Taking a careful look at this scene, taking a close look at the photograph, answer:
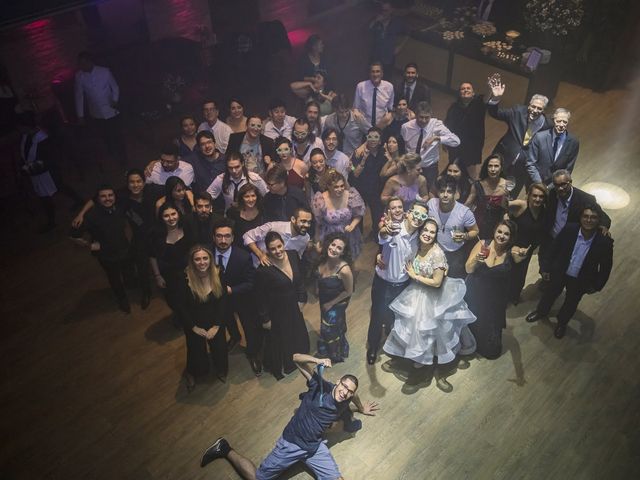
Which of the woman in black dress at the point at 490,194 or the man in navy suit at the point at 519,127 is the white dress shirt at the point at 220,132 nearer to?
the woman in black dress at the point at 490,194

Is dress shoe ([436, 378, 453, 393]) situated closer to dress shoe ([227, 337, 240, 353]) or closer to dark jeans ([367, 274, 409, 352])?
dark jeans ([367, 274, 409, 352])

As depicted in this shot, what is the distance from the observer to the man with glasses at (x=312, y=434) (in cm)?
442

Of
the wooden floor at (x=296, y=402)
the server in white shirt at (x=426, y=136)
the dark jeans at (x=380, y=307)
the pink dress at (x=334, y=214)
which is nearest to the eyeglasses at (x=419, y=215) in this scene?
the dark jeans at (x=380, y=307)

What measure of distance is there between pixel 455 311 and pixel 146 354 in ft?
9.56

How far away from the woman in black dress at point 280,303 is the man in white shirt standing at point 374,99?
8.68 feet

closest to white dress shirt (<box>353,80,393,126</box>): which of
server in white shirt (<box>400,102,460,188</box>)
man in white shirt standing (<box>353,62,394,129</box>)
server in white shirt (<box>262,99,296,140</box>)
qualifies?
man in white shirt standing (<box>353,62,394,129</box>)

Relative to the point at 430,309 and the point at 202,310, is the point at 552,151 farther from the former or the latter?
the point at 202,310

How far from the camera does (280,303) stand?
16.1 feet

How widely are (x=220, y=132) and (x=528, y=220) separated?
10.8 feet

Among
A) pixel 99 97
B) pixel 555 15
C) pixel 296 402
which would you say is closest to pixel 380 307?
pixel 296 402

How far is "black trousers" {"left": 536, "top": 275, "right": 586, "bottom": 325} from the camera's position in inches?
213

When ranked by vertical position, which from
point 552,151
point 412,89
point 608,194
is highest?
point 412,89

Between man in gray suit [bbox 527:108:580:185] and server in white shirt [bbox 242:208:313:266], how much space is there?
8.53ft

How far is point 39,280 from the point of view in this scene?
6.52 metres
